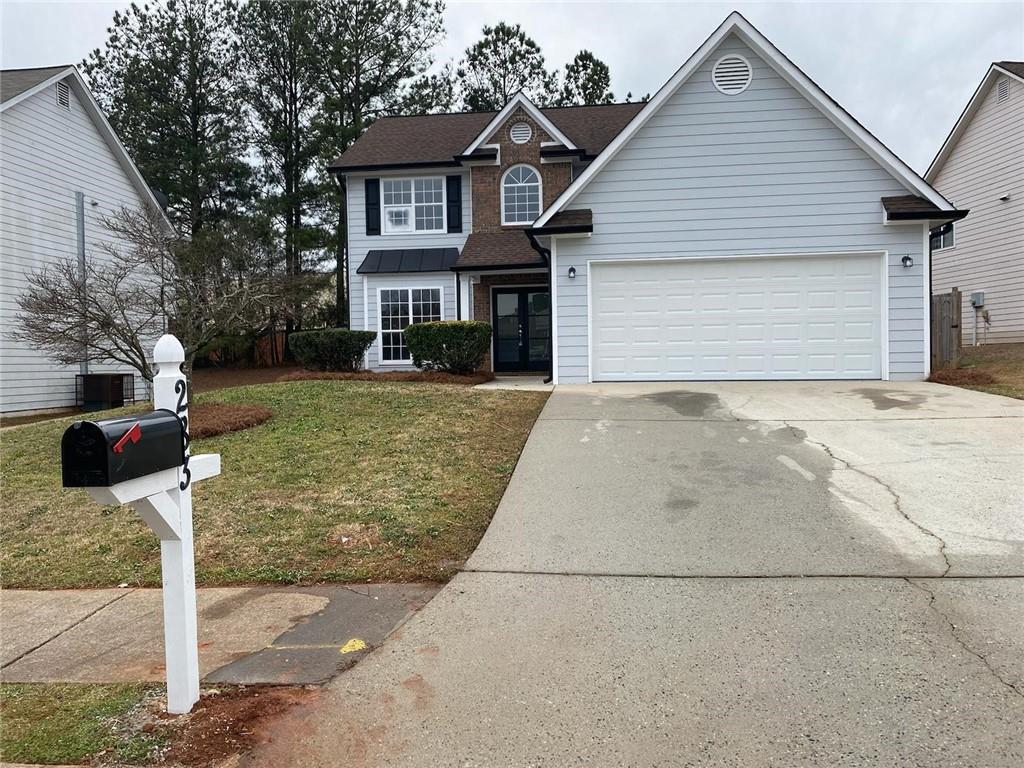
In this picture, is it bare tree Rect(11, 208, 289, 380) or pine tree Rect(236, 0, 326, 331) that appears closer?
bare tree Rect(11, 208, 289, 380)

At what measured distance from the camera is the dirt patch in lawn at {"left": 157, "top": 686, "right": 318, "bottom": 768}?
285cm

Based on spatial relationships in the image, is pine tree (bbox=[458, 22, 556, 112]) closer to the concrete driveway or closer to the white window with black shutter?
the white window with black shutter

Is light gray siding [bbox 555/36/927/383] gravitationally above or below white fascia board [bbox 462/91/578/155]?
below

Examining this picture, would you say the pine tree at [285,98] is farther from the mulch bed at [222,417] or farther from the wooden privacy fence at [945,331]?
the wooden privacy fence at [945,331]

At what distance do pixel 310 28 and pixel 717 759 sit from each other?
32.7m

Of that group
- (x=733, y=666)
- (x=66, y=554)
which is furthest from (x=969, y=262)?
(x=66, y=554)

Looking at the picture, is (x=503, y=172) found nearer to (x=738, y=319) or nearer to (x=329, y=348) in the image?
(x=329, y=348)

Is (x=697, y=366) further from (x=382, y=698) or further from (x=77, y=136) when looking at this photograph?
(x=77, y=136)

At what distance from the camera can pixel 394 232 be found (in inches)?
740

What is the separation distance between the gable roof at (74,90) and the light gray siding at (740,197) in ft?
37.2

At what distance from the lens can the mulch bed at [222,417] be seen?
9.15 metres

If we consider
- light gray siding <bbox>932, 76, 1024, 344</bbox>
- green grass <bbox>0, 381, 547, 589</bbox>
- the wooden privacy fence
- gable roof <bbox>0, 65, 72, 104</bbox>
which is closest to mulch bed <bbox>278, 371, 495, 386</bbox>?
green grass <bbox>0, 381, 547, 589</bbox>

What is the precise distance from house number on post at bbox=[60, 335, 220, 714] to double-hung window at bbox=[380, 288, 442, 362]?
14945 millimetres

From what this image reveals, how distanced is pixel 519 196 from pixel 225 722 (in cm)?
1661
